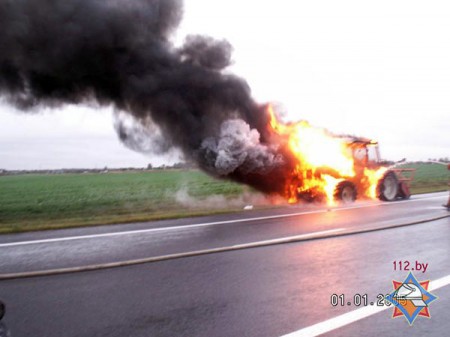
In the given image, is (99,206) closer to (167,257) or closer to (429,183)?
(167,257)

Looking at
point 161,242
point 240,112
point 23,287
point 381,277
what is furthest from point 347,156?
point 23,287

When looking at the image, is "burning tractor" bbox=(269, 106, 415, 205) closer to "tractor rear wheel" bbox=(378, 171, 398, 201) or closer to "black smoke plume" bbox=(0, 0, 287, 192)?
"tractor rear wheel" bbox=(378, 171, 398, 201)

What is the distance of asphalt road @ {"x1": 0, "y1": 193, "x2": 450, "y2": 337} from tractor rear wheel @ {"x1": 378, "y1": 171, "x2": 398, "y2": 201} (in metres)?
7.30

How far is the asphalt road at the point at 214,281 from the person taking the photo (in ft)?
13.3

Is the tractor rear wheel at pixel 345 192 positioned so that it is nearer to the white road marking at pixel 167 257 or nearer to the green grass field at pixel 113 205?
the green grass field at pixel 113 205

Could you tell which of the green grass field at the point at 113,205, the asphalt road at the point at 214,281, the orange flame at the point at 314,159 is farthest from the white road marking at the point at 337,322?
the orange flame at the point at 314,159

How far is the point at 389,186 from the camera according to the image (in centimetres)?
1716

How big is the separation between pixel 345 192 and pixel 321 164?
130cm

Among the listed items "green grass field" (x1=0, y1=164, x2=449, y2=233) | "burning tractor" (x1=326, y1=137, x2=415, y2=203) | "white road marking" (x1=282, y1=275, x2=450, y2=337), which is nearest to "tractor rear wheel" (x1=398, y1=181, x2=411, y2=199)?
"burning tractor" (x1=326, y1=137, x2=415, y2=203)

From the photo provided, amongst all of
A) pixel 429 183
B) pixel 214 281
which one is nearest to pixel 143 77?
pixel 214 281

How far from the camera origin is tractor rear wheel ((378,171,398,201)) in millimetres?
16828

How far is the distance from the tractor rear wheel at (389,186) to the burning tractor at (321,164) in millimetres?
38

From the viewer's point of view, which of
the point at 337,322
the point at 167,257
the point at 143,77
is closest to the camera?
the point at 337,322

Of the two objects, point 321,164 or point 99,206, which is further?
point 99,206
